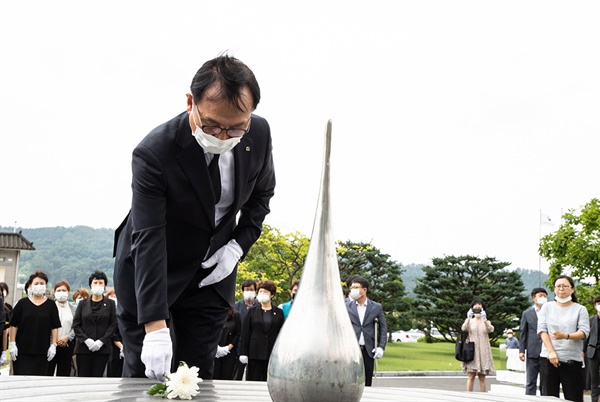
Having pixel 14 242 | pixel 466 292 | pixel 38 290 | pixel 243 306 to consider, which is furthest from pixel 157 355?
pixel 14 242

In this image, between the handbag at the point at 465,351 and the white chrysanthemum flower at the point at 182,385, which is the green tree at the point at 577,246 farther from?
the white chrysanthemum flower at the point at 182,385

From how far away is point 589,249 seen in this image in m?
26.0

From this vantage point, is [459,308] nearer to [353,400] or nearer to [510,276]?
[510,276]

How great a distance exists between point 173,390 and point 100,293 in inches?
383

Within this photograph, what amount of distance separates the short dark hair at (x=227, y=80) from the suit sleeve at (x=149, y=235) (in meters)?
0.45

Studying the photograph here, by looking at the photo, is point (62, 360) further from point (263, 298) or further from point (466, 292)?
point (466, 292)

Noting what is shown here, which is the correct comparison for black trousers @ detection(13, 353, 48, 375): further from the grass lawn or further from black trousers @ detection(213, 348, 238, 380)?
the grass lawn

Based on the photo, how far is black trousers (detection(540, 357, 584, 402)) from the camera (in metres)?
8.99

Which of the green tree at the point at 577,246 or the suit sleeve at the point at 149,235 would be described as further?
the green tree at the point at 577,246

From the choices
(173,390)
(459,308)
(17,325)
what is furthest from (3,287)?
(459,308)

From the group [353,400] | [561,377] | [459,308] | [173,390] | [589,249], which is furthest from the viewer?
[459,308]

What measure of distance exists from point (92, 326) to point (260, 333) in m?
2.54

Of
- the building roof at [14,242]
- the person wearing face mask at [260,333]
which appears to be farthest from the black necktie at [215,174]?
the building roof at [14,242]

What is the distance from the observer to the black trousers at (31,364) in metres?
10.5
